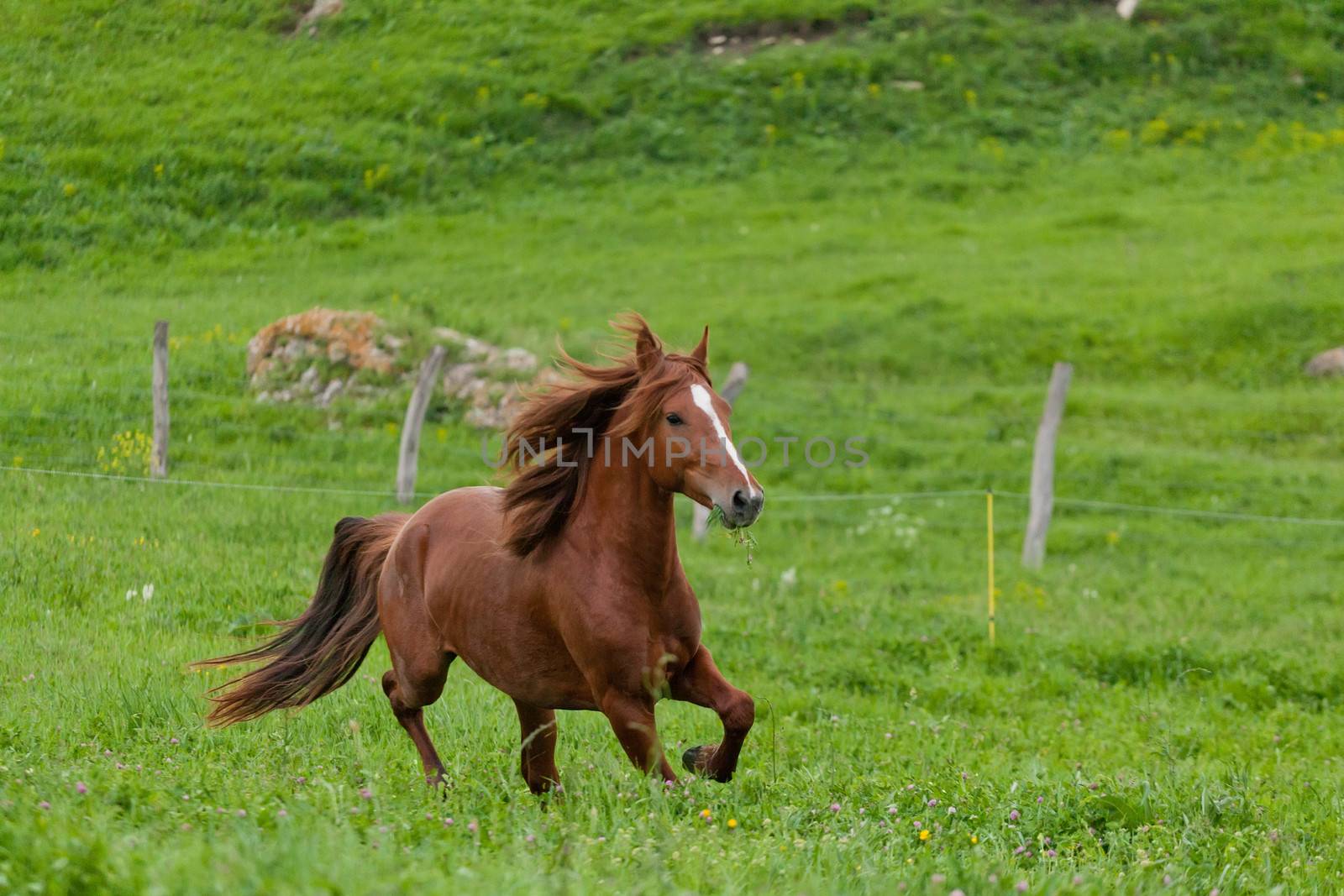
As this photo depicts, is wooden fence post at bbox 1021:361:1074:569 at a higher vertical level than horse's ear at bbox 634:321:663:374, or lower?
lower

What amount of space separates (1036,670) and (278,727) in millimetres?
5470

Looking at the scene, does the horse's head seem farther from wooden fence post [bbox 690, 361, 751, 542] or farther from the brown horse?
wooden fence post [bbox 690, 361, 751, 542]

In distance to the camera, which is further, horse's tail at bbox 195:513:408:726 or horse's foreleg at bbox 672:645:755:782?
horse's tail at bbox 195:513:408:726

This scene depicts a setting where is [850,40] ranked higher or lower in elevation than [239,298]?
higher

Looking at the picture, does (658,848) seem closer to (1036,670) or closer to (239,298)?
(1036,670)

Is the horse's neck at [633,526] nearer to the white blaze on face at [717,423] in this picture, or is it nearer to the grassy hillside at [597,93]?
the white blaze on face at [717,423]

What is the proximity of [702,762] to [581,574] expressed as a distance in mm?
905

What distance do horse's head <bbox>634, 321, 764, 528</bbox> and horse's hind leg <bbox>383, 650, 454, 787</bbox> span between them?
1.56 meters

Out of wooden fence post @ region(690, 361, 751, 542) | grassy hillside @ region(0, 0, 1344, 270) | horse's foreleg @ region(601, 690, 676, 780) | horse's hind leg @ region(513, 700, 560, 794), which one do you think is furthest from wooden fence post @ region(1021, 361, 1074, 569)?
grassy hillside @ region(0, 0, 1344, 270)

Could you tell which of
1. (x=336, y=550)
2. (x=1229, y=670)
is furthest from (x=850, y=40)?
(x=336, y=550)

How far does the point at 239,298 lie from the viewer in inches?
655

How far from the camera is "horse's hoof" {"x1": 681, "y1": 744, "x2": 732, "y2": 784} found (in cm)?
541

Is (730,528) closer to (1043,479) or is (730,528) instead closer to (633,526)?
(633,526)

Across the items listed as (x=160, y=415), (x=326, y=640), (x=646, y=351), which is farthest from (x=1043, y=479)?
(x=646, y=351)
